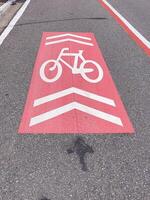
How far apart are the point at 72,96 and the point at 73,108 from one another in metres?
0.40

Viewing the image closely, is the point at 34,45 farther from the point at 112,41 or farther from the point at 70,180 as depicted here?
the point at 70,180

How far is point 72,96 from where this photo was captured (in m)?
5.57

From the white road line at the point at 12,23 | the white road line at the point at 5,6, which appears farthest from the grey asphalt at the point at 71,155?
the white road line at the point at 5,6

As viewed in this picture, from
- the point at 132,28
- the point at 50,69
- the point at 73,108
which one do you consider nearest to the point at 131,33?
the point at 132,28

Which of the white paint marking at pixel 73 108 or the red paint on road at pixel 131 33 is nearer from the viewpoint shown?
the white paint marking at pixel 73 108

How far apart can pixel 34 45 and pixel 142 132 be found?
3.98 meters

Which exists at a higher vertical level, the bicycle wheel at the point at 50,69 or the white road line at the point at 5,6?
the bicycle wheel at the point at 50,69

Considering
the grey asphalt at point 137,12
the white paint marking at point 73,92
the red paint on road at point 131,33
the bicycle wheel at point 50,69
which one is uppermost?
the white paint marking at point 73,92

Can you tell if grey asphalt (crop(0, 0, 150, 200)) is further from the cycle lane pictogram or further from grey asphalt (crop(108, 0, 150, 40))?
grey asphalt (crop(108, 0, 150, 40))

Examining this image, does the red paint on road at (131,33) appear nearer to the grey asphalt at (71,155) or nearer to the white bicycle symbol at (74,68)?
the grey asphalt at (71,155)

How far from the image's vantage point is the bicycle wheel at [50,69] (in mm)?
6201

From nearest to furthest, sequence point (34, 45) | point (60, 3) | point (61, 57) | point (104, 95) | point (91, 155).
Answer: point (91, 155) < point (104, 95) < point (61, 57) < point (34, 45) < point (60, 3)

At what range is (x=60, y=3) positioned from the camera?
12828 millimetres

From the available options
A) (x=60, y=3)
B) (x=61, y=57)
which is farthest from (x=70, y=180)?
(x=60, y=3)
